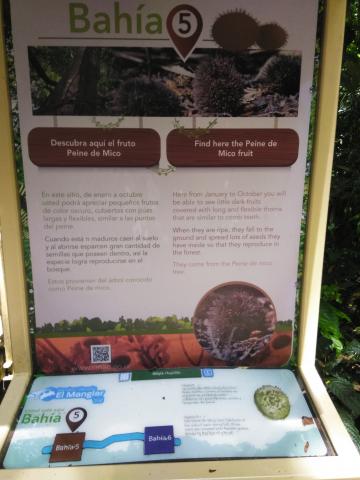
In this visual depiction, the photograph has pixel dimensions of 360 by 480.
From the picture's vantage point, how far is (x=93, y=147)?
1051 millimetres

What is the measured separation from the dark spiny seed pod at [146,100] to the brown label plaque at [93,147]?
48 millimetres

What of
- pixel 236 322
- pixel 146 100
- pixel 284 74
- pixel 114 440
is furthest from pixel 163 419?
pixel 284 74

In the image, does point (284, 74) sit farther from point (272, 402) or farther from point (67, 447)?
point (67, 447)

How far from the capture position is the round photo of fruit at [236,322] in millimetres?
1191

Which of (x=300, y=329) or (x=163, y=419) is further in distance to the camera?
(x=300, y=329)

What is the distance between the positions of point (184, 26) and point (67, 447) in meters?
1.06

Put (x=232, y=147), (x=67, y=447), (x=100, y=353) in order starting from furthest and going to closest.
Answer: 1. (x=100, y=353)
2. (x=232, y=147)
3. (x=67, y=447)

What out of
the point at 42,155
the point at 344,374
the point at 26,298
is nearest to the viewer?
the point at 42,155

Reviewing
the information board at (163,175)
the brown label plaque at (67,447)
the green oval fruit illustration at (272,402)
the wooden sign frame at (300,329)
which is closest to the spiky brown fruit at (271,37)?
the information board at (163,175)

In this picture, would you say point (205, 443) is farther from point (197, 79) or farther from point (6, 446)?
point (197, 79)

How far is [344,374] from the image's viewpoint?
178cm

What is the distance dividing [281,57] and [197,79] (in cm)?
22

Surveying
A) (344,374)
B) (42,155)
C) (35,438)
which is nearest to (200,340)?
(35,438)

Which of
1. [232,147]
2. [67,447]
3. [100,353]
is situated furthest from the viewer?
[100,353]
